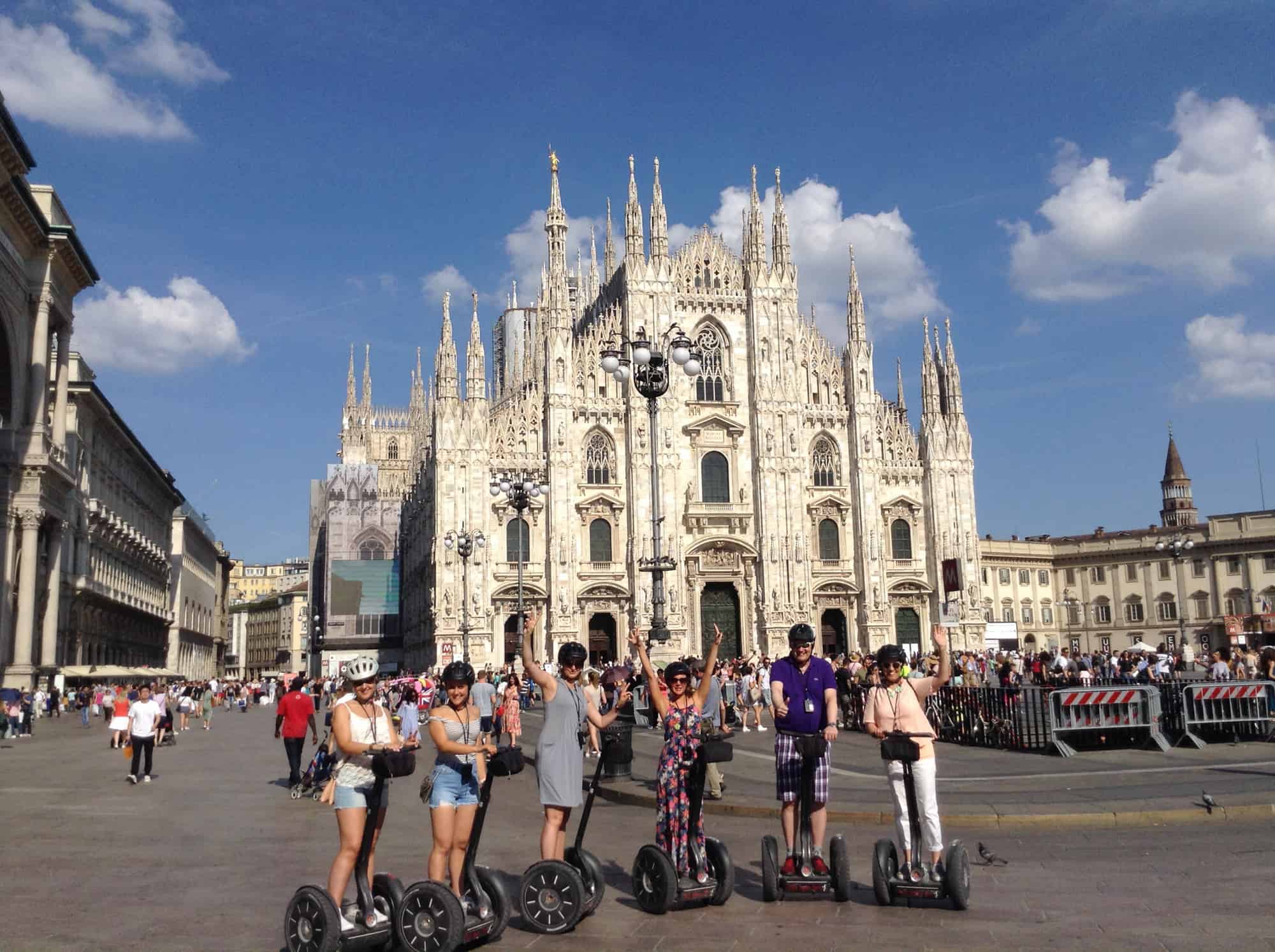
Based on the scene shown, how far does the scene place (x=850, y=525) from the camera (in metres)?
49.8

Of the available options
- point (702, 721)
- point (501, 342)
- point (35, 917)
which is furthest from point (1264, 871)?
point (501, 342)

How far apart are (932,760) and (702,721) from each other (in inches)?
60.2

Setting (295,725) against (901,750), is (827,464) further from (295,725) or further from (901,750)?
(901,750)

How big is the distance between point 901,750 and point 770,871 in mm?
1234

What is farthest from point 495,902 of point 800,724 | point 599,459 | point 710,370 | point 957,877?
point 710,370

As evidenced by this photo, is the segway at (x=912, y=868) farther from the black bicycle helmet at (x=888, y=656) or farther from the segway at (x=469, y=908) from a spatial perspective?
the segway at (x=469, y=908)

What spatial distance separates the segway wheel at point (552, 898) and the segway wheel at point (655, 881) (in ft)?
1.93

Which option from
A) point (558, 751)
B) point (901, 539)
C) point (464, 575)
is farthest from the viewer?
point (901, 539)

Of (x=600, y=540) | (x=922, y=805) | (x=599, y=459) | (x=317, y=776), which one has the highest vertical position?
(x=599, y=459)

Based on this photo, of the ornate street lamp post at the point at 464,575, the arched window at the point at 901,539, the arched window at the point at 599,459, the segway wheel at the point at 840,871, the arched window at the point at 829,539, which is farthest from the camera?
the arched window at the point at 901,539

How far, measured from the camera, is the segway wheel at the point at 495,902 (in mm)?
6691

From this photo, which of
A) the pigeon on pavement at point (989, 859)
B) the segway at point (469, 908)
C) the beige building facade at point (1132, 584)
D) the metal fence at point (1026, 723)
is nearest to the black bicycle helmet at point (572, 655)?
the segway at point (469, 908)

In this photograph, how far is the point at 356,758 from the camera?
21.1 feet

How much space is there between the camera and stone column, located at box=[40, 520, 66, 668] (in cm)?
3756
